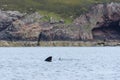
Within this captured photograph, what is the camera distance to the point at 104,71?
81625mm

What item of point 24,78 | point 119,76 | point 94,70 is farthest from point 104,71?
point 24,78

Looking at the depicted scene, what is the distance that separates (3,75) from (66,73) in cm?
871

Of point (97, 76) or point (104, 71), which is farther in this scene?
point (104, 71)

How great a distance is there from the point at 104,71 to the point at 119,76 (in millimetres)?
8709

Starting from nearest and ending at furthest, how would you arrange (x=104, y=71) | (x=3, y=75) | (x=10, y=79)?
(x=10, y=79)
(x=3, y=75)
(x=104, y=71)

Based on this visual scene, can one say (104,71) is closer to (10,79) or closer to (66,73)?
(66,73)

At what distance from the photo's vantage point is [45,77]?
242ft

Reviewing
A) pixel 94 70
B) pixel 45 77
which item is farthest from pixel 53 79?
pixel 94 70

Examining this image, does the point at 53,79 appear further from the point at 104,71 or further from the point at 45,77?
the point at 104,71

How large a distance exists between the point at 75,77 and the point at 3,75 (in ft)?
31.0

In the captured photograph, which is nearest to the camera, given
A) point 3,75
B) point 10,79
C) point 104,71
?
point 10,79

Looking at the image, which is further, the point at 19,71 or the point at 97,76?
the point at 19,71

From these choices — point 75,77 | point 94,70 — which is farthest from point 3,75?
point 94,70

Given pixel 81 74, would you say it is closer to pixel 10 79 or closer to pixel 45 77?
pixel 45 77
